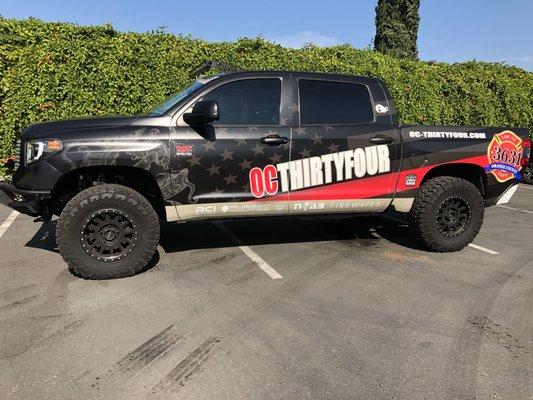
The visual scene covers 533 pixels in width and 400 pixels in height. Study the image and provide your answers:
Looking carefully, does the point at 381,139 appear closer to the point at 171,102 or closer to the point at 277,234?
the point at 277,234

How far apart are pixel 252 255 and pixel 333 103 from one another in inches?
72.9

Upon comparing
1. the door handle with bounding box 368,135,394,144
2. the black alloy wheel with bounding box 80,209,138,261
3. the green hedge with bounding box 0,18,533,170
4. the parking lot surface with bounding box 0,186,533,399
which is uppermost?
the green hedge with bounding box 0,18,533,170

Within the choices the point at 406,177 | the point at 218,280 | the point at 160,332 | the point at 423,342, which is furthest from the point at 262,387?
the point at 406,177

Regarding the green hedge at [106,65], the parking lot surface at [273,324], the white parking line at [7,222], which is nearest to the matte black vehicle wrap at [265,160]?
the parking lot surface at [273,324]

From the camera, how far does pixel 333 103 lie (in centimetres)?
492

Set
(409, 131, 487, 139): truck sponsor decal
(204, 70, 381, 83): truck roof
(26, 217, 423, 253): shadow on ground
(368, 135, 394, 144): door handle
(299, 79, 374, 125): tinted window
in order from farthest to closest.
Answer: (26, 217, 423, 253): shadow on ground < (409, 131, 487, 139): truck sponsor decal < (368, 135, 394, 144): door handle < (299, 79, 374, 125): tinted window < (204, 70, 381, 83): truck roof

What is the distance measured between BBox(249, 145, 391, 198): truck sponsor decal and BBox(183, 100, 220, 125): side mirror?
67 cm

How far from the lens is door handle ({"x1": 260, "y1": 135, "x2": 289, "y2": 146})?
4.54 metres

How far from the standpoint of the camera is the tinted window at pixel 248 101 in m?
4.54

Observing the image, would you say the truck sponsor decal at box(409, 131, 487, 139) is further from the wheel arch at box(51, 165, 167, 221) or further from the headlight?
the headlight

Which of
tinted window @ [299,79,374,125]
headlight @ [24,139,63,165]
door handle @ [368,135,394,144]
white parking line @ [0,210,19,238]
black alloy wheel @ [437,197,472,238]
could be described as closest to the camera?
headlight @ [24,139,63,165]

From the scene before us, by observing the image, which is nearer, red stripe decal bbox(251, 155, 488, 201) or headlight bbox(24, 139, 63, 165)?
headlight bbox(24, 139, 63, 165)

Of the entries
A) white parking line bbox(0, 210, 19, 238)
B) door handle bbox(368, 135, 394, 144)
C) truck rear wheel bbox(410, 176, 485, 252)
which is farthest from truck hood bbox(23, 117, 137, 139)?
truck rear wheel bbox(410, 176, 485, 252)

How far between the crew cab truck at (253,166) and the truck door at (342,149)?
1 cm
